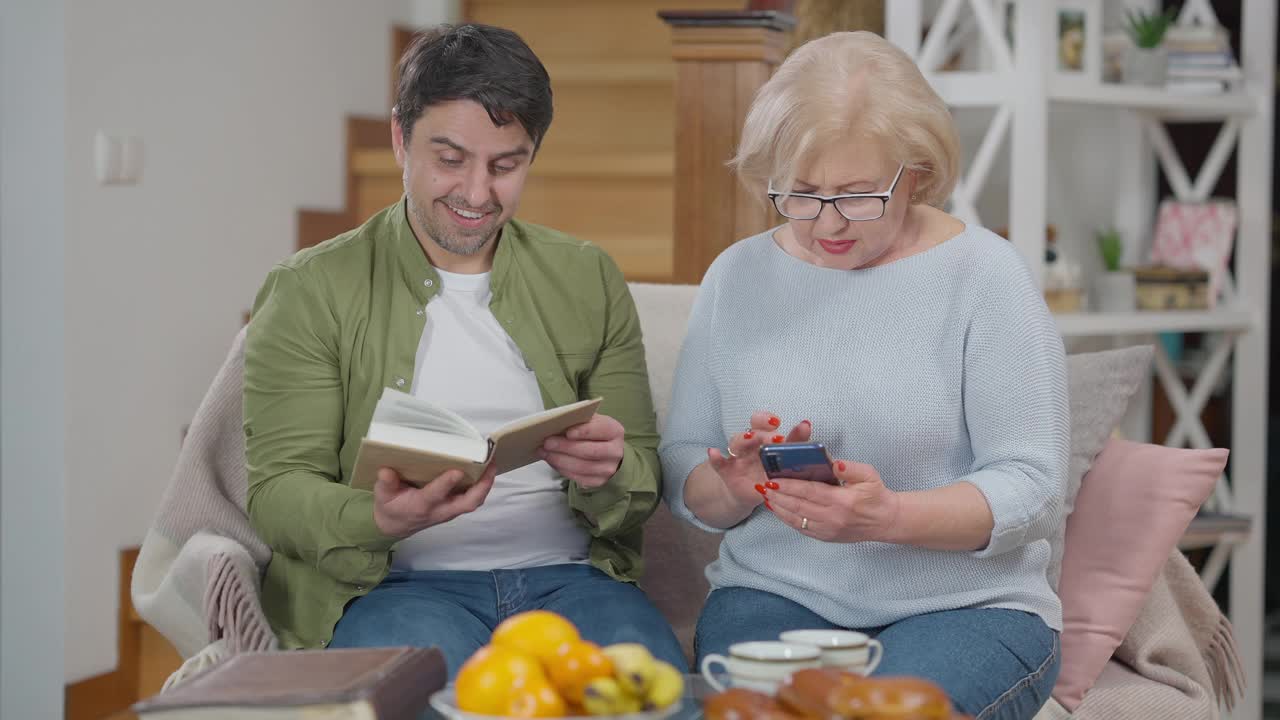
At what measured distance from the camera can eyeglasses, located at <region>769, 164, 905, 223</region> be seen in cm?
171

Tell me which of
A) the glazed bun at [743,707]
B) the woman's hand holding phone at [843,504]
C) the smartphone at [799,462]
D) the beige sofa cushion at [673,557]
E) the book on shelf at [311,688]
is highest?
the smartphone at [799,462]

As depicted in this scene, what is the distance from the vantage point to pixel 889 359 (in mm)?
1748

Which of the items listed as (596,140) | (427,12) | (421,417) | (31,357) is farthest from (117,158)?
(421,417)

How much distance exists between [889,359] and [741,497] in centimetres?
25

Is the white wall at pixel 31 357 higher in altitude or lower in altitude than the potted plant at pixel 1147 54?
lower

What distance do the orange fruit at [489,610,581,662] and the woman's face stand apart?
2.35ft

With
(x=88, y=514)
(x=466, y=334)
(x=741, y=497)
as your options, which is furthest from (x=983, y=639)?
(x=88, y=514)

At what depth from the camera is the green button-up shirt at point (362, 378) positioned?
67.9 inches

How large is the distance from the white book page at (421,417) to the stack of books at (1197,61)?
106 inches

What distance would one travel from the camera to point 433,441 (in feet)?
4.82

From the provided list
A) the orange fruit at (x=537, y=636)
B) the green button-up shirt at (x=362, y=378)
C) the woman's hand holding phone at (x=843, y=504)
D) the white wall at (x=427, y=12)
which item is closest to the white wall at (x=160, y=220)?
the white wall at (x=427, y=12)

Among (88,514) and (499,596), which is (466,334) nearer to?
(499,596)

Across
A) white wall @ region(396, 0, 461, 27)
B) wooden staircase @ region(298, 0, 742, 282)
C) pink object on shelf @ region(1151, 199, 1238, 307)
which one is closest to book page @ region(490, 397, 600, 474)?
wooden staircase @ region(298, 0, 742, 282)

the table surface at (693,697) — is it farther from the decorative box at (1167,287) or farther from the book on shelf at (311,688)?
the decorative box at (1167,287)
